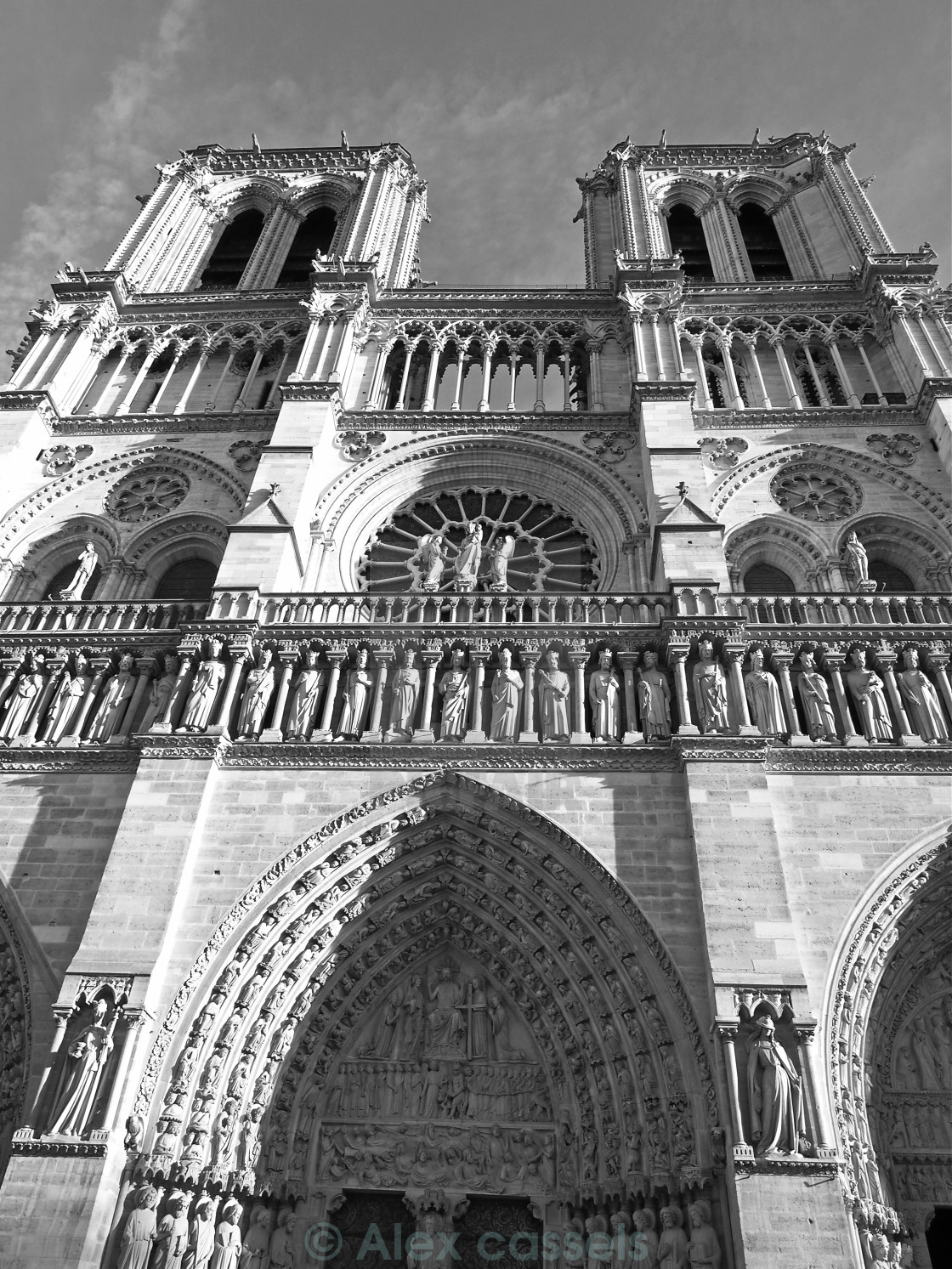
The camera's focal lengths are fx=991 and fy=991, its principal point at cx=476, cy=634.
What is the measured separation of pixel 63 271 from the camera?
1850 cm

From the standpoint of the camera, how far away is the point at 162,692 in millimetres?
11000

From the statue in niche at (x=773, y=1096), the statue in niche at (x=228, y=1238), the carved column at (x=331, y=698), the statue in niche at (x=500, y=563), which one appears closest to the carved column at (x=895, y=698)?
the statue in niche at (x=773, y=1096)

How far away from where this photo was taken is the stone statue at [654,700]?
10.2 meters

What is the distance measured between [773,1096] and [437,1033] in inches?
128

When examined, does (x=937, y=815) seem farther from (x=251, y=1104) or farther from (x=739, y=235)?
(x=739, y=235)

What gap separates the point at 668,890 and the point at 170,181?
65.7 feet

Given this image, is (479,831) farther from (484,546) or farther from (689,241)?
(689,241)

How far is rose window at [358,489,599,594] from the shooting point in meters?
13.9

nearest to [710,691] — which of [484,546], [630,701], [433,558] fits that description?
[630,701]

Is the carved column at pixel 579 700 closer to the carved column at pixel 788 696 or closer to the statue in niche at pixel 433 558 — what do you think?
the carved column at pixel 788 696

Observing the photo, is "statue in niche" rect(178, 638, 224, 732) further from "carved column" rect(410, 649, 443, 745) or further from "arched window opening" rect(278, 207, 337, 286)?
"arched window opening" rect(278, 207, 337, 286)

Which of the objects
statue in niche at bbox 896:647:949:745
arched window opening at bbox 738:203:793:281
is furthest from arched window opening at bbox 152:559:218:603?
arched window opening at bbox 738:203:793:281

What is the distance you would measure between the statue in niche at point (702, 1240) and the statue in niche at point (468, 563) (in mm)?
7264

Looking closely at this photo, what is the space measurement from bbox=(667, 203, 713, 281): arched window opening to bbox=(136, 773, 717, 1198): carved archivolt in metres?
15.4
